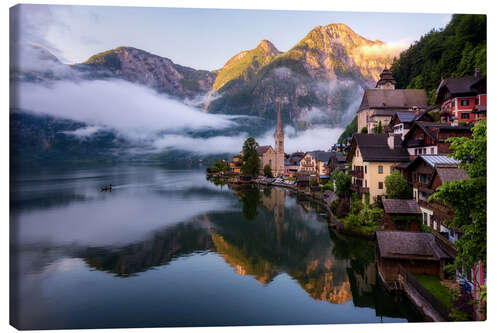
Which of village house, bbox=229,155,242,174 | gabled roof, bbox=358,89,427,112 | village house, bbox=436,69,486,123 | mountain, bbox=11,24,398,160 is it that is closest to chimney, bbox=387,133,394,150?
village house, bbox=436,69,486,123

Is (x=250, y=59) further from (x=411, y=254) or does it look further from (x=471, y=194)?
(x=471, y=194)

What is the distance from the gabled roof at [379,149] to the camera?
22.1 metres

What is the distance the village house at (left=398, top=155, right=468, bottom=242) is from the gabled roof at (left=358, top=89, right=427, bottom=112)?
24.5 metres

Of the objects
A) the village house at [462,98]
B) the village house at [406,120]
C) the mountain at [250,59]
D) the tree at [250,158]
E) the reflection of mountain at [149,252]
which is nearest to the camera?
the reflection of mountain at [149,252]

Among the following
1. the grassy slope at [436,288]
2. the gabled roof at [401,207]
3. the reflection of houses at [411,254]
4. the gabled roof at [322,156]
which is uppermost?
the gabled roof at [322,156]

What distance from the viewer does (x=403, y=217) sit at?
16.8 meters

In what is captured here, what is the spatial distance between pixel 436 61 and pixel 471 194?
40.2m

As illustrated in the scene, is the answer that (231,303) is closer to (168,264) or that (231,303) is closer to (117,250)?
(168,264)

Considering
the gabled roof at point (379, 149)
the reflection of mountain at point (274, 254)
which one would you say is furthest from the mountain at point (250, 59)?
the reflection of mountain at point (274, 254)

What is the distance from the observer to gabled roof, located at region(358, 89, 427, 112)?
4034 cm

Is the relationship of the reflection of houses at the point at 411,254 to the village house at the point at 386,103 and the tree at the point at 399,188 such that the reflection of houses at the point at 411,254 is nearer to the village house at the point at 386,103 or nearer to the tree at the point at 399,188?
the tree at the point at 399,188

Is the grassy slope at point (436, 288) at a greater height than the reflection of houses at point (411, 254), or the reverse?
the reflection of houses at point (411, 254)

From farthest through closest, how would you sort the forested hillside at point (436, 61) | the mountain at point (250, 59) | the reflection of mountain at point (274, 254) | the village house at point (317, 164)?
the village house at point (317, 164) < the forested hillside at point (436, 61) < the mountain at point (250, 59) < the reflection of mountain at point (274, 254)

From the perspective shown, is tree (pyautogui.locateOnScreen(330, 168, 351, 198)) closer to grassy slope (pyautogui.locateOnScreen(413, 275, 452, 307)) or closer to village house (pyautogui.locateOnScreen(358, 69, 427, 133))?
grassy slope (pyautogui.locateOnScreen(413, 275, 452, 307))
